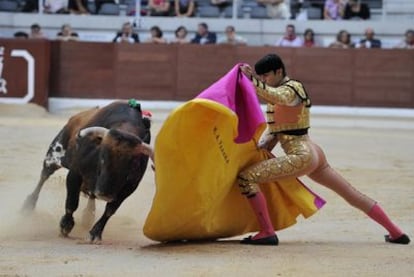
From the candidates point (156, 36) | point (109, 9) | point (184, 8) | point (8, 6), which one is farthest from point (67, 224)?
point (8, 6)

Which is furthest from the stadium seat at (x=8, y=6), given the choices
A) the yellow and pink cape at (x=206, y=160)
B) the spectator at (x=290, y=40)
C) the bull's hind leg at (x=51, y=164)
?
the yellow and pink cape at (x=206, y=160)

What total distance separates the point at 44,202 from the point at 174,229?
2.29m

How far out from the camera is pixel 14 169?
8.13 metres

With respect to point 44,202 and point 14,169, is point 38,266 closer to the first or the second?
point 44,202

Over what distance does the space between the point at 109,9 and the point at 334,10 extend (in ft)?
11.4

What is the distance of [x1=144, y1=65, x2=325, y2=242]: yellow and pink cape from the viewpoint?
4.40 metres

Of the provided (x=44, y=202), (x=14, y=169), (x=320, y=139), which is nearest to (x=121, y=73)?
(x=320, y=139)

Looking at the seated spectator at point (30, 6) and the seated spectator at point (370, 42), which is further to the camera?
the seated spectator at point (30, 6)

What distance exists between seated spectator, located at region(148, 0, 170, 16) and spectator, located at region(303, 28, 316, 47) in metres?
2.20

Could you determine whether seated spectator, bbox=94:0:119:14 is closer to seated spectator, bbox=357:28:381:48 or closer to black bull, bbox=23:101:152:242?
seated spectator, bbox=357:28:381:48

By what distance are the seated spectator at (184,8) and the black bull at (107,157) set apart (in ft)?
28.3

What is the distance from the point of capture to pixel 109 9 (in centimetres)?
1445

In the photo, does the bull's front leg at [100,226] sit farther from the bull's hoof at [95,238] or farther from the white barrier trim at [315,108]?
the white barrier trim at [315,108]

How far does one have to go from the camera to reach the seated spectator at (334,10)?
1405cm
